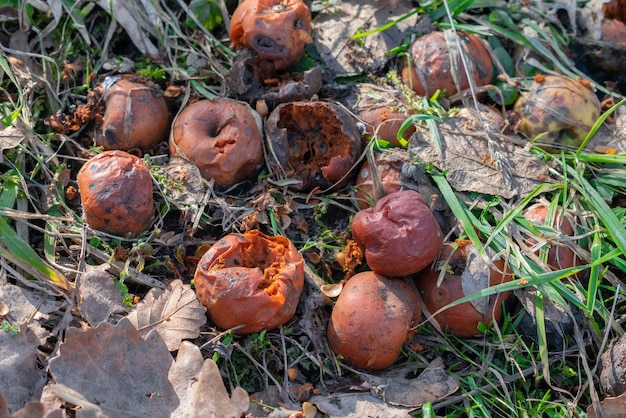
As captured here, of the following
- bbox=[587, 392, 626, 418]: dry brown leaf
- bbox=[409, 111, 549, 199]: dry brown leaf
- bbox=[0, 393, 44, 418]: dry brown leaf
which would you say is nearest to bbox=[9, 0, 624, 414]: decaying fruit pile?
bbox=[409, 111, 549, 199]: dry brown leaf

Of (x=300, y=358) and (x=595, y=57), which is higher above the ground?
(x=595, y=57)

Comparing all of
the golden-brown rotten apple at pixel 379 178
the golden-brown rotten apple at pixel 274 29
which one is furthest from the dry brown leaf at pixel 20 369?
the golden-brown rotten apple at pixel 274 29

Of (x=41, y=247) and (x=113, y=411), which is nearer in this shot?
(x=113, y=411)

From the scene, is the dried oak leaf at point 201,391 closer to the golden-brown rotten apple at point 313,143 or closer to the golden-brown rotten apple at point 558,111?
the golden-brown rotten apple at point 313,143

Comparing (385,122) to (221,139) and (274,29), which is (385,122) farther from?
(221,139)

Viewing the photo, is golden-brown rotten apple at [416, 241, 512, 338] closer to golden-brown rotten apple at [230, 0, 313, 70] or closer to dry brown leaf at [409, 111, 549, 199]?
dry brown leaf at [409, 111, 549, 199]

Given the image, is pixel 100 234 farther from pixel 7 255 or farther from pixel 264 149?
pixel 264 149

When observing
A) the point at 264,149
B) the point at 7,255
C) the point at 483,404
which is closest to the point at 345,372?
the point at 483,404
